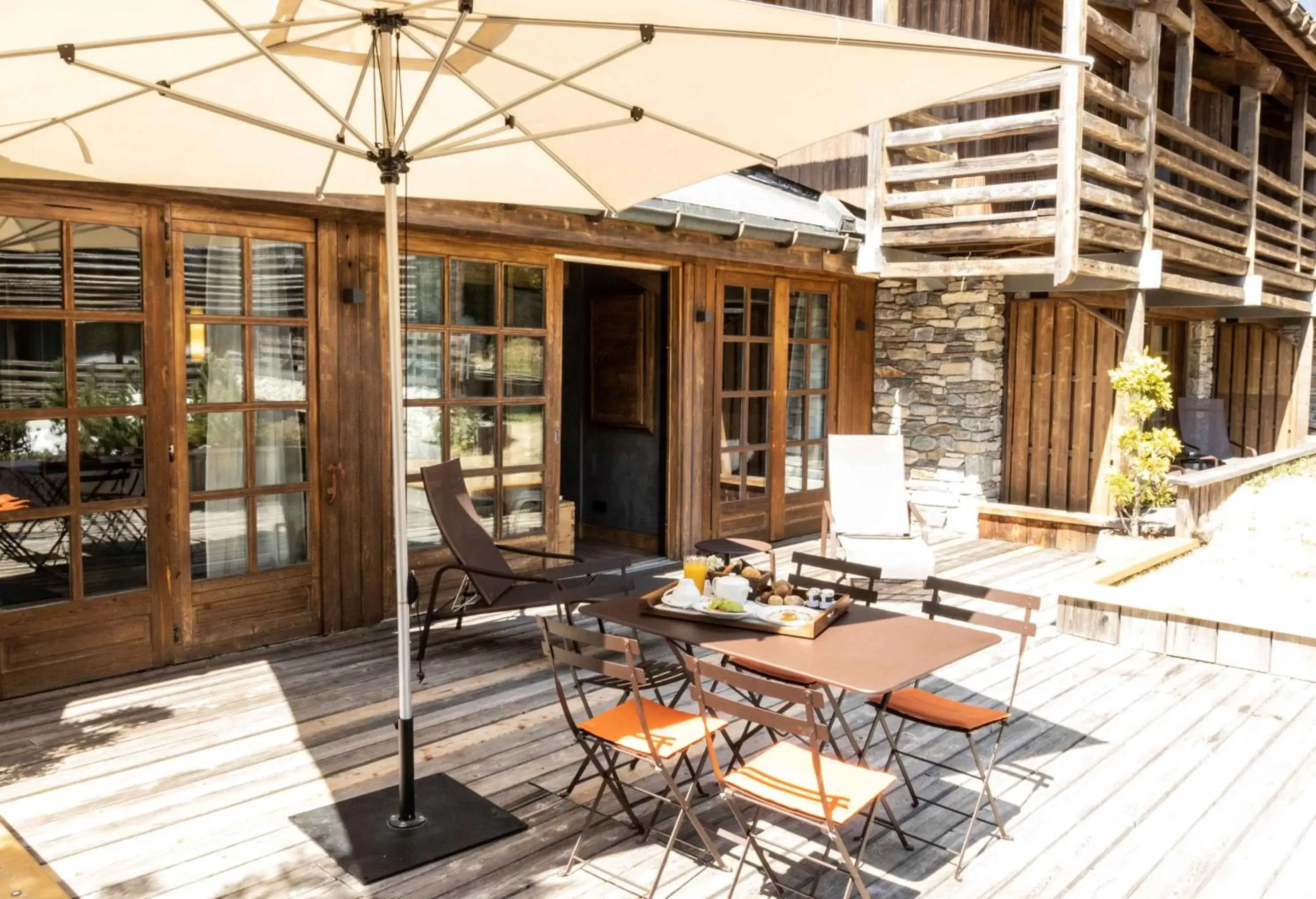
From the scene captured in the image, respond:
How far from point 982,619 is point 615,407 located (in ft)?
16.2

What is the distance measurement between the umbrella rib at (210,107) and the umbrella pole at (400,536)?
9.1 inches

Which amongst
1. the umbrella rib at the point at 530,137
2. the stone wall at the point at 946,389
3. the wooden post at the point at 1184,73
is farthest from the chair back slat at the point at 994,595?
the wooden post at the point at 1184,73

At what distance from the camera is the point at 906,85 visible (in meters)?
2.84

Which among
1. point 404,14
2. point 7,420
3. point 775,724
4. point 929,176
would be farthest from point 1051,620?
point 7,420

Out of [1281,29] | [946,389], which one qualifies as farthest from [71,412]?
[1281,29]

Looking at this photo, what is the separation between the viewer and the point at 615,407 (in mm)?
8352

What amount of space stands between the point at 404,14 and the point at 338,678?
3.32m

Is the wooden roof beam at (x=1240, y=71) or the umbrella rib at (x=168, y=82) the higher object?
the wooden roof beam at (x=1240, y=71)

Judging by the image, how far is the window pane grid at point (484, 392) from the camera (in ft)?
20.2

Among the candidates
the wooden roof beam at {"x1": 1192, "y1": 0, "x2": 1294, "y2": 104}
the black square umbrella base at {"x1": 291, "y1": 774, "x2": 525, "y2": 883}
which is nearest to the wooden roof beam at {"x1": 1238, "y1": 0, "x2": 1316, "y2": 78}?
the wooden roof beam at {"x1": 1192, "y1": 0, "x2": 1294, "y2": 104}

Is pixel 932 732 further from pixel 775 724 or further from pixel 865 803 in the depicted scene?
pixel 775 724

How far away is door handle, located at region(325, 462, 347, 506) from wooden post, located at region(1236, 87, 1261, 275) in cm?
927

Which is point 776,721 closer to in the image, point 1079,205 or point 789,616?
point 789,616

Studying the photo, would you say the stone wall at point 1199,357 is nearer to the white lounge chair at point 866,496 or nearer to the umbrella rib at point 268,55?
the white lounge chair at point 866,496
